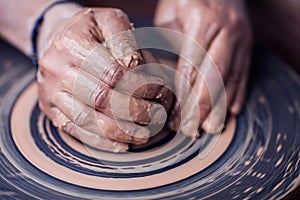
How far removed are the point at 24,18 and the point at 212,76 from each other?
67 cm

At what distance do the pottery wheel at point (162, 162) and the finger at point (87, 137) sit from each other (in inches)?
0.9

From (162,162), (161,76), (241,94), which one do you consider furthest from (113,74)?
(241,94)

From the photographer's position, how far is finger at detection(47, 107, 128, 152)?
4.23ft

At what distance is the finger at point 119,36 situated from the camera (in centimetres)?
123

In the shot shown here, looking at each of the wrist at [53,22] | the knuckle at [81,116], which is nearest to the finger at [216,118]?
the knuckle at [81,116]

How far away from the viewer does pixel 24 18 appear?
1660mm

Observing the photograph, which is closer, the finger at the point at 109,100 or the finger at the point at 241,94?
the finger at the point at 109,100

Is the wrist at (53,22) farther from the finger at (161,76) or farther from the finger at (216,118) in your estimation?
the finger at (216,118)

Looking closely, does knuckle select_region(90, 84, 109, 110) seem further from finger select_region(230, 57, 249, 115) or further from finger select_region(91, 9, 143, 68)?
finger select_region(230, 57, 249, 115)

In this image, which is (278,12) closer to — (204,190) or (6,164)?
(204,190)

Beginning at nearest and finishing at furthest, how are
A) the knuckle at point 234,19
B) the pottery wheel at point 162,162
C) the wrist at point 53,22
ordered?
the pottery wheel at point 162,162 → the wrist at point 53,22 → the knuckle at point 234,19

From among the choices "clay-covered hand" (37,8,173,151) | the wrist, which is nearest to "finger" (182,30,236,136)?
"clay-covered hand" (37,8,173,151)

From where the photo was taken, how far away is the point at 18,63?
1.71 m

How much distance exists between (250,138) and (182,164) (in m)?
0.23
